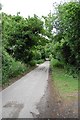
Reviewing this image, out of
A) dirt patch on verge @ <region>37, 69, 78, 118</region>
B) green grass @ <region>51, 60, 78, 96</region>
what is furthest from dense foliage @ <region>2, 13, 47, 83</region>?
dirt patch on verge @ <region>37, 69, 78, 118</region>

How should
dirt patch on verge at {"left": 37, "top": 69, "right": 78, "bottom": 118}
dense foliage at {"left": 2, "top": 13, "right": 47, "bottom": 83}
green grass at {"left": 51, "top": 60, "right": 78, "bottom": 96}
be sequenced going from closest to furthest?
dirt patch on verge at {"left": 37, "top": 69, "right": 78, "bottom": 118} → green grass at {"left": 51, "top": 60, "right": 78, "bottom": 96} → dense foliage at {"left": 2, "top": 13, "right": 47, "bottom": 83}

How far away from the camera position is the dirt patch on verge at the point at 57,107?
29.8 feet

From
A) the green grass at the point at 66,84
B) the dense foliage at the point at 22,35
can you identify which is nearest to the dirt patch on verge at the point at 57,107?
the green grass at the point at 66,84

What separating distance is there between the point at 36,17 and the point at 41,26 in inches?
61.3

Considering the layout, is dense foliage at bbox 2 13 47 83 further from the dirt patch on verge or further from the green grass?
the dirt patch on verge

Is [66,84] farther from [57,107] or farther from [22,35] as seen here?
[22,35]

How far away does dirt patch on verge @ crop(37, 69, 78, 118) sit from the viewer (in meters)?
9.09

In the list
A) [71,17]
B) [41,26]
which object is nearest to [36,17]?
[41,26]

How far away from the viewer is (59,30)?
107ft

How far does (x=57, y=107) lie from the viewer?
1043 cm

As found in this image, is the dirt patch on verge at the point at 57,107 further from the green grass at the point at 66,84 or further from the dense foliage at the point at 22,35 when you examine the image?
the dense foliage at the point at 22,35

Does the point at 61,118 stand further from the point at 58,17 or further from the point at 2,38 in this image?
the point at 58,17

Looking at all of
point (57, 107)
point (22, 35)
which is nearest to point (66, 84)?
point (57, 107)

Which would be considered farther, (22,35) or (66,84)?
(22,35)
